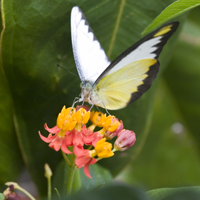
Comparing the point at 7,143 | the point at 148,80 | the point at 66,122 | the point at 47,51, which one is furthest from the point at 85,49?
the point at 7,143

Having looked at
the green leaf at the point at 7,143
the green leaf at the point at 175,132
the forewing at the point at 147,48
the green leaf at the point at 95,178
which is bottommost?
the green leaf at the point at 175,132

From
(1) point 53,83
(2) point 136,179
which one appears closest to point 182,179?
(2) point 136,179

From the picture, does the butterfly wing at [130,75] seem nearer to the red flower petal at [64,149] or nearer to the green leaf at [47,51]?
the green leaf at [47,51]

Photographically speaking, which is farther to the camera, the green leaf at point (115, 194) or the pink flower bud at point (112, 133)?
the pink flower bud at point (112, 133)

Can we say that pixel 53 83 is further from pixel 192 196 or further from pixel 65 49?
pixel 192 196

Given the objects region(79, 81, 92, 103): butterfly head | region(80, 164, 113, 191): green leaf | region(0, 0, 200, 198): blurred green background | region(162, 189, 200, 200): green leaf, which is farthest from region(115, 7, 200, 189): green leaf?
region(162, 189, 200, 200): green leaf

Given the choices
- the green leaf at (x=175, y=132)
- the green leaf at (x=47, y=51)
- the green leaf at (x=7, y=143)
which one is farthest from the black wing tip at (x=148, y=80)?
the green leaf at (x=175, y=132)

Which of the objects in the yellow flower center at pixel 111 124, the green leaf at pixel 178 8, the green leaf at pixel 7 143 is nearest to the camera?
the green leaf at pixel 178 8
